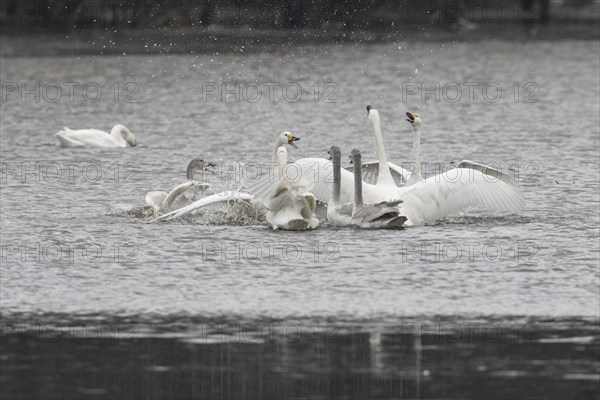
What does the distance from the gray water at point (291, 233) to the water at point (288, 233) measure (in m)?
0.03

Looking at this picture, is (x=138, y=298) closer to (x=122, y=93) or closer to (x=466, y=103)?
(x=466, y=103)

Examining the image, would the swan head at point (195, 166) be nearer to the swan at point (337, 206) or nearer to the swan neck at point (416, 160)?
the swan at point (337, 206)

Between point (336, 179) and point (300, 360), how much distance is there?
5.25 metres

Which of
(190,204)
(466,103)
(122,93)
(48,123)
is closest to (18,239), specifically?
(190,204)

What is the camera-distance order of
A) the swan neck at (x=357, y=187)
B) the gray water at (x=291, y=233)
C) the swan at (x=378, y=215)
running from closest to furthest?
the gray water at (x=291, y=233)
the swan at (x=378, y=215)
the swan neck at (x=357, y=187)

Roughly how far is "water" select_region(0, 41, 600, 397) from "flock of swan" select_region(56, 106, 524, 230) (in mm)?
166

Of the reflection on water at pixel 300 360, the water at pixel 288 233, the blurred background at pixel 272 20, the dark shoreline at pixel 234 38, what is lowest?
the reflection on water at pixel 300 360

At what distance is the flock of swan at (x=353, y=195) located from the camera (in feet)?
42.8

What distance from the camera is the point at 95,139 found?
831 inches

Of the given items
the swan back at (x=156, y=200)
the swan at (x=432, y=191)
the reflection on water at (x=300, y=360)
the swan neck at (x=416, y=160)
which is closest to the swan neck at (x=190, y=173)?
the swan back at (x=156, y=200)

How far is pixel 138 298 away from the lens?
10.1m

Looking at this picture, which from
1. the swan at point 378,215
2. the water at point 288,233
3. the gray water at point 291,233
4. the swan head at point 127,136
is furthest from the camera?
the swan head at point 127,136

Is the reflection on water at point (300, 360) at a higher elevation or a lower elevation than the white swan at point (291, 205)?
lower

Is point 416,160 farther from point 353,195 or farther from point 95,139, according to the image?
point 95,139
